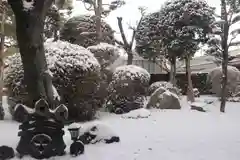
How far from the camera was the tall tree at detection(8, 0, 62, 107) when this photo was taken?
14.2 feet

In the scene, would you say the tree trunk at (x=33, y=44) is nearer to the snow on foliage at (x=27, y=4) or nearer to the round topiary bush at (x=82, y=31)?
the snow on foliage at (x=27, y=4)

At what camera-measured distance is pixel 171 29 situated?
12.1 metres

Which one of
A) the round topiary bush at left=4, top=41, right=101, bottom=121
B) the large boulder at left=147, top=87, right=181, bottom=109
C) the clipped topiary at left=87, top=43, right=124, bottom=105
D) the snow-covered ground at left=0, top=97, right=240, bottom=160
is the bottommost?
the snow-covered ground at left=0, top=97, right=240, bottom=160

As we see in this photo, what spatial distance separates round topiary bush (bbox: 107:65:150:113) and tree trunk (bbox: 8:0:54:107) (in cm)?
422

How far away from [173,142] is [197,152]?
62 centimetres

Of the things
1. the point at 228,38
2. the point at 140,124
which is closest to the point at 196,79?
the point at 228,38

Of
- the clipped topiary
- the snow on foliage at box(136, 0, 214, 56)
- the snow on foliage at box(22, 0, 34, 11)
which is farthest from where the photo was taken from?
the snow on foliage at box(136, 0, 214, 56)

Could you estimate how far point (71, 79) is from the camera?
6.79m

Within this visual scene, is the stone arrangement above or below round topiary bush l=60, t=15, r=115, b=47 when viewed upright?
below

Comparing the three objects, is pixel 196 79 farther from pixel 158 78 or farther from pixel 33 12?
pixel 33 12

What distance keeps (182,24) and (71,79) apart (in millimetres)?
6443

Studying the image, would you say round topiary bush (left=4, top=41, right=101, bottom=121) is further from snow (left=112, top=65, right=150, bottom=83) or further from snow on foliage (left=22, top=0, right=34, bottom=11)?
snow on foliage (left=22, top=0, right=34, bottom=11)

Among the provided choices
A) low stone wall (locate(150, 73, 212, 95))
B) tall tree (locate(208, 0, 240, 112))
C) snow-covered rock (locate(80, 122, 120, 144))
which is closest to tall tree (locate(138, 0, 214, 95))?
tall tree (locate(208, 0, 240, 112))

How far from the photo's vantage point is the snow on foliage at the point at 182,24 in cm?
1152
